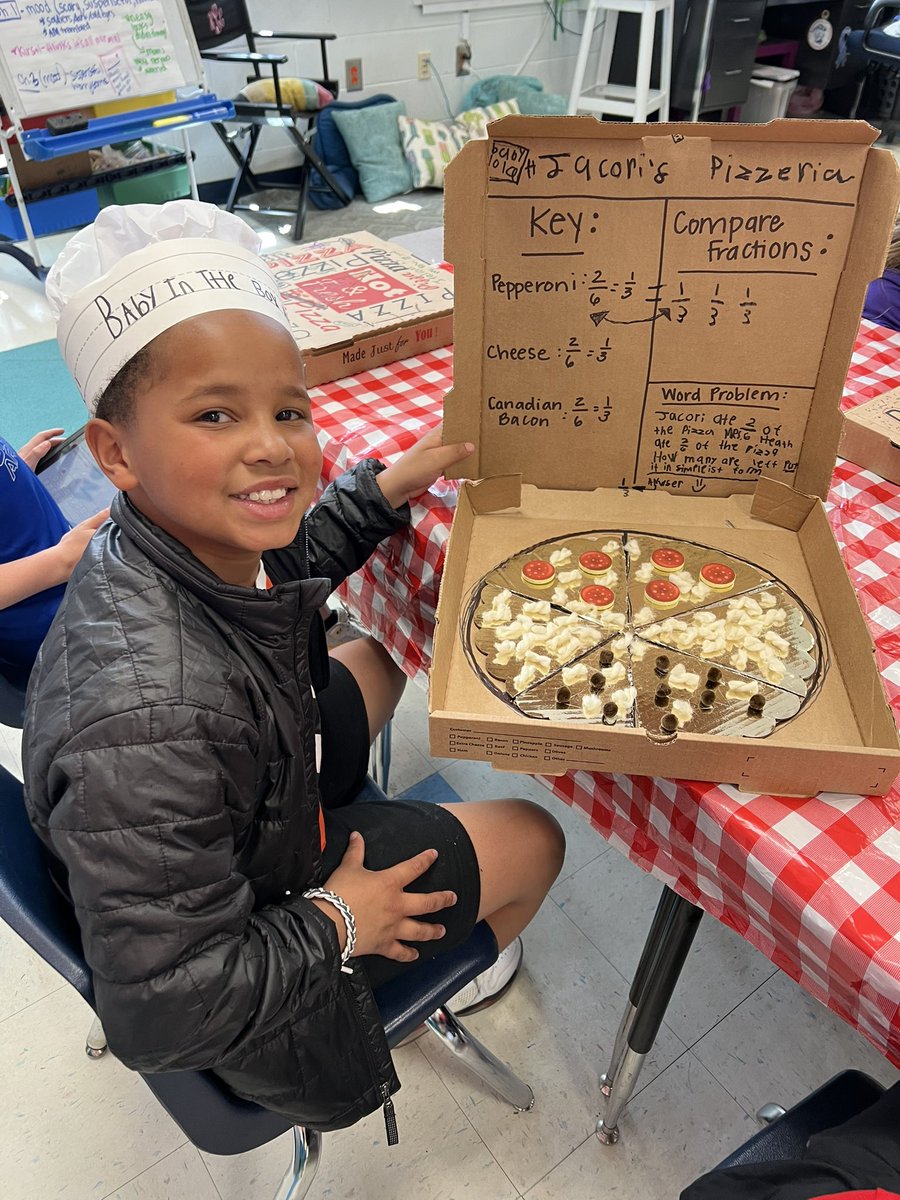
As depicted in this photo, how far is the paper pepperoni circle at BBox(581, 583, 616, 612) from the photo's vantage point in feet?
3.52

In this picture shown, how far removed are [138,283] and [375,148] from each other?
4.77 meters

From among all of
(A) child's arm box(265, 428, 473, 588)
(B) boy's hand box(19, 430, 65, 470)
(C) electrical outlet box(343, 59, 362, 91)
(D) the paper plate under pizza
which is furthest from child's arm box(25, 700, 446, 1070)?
(C) electrical outlet box(343, 59, 362, 91)

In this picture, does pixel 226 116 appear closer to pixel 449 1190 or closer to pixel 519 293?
pixel 519 293

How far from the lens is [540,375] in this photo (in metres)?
1.18

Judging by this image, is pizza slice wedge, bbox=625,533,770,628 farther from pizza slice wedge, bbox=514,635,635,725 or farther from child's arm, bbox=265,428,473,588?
child's arm, bbox=265,428,473,588

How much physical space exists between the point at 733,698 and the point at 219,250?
2.42 ft

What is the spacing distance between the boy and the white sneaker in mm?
547

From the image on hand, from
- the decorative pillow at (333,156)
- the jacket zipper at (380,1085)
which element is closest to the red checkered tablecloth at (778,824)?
the jacket zipper at (380,1085)

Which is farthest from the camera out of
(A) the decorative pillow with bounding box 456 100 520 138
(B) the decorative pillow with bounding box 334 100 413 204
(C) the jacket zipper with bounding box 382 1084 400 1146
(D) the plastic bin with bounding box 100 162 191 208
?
(A) the decorative pillow with bounding box 456 100 520 138

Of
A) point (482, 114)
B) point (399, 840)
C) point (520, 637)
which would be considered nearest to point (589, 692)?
point (520, 637)

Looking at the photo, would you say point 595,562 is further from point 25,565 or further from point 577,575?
point 25,565

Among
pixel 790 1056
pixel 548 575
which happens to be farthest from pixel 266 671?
pixel 790 1056

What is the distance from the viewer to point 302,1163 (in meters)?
1.06

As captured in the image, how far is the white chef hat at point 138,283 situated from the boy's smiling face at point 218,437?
25 mm
